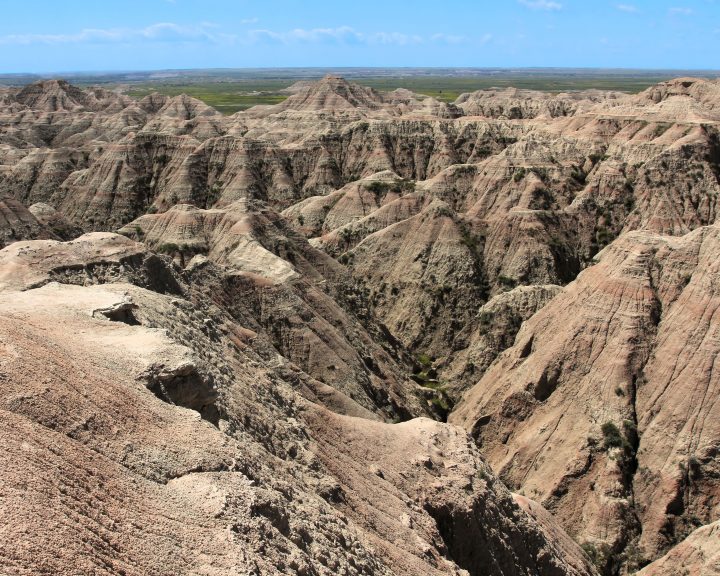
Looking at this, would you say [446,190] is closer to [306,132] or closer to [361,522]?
[306,132]

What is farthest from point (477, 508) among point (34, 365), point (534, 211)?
point (534, 211)

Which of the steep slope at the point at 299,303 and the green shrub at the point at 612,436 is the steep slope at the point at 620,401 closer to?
the green shrub at the point at 612,436

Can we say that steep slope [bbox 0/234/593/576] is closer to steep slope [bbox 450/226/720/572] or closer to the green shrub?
steep slope [bbox 450/226/720/572]

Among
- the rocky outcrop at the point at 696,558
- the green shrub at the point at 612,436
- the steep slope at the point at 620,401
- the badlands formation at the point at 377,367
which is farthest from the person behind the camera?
the green shrub at the point at 612,436

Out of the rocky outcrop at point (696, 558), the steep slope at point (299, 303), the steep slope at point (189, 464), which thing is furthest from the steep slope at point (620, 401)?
the steep slope at point (189, 464)

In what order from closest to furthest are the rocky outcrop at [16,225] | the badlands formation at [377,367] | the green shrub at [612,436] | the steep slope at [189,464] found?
1. the steep slope at [189,464]
2. the badlands formation at [377,367]
3. the green shrub at [612,436]
4. the rocky outcrop at [16,225]

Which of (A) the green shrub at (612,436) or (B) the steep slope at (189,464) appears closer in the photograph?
(B) the steep slope at (189,464)

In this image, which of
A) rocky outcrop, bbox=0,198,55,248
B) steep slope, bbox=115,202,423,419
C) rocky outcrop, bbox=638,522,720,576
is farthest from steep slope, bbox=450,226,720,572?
rocky outcrop, bbox=0,198,55,248

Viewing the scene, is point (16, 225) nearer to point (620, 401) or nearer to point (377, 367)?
point (377, 367)

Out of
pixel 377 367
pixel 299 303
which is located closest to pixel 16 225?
pixel 299 303

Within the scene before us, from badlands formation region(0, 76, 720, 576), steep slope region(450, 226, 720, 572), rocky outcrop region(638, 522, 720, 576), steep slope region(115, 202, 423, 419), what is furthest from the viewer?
steep slope region(115, 202, 423, 419)
